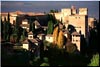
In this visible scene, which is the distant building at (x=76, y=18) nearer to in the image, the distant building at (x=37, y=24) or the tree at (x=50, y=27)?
the tree at (x=50, y=27)

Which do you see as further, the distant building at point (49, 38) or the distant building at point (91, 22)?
the distant building at point (91, 22)

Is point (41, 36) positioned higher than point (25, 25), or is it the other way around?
point (25, 25)

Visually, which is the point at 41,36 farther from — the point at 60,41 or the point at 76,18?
the point at 76,18

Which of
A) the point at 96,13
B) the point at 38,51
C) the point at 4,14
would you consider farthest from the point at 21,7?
the point at 96,13

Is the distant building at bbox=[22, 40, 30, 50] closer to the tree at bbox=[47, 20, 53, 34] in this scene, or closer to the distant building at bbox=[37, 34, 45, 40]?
the distant building at bbox=[37, 34, 45, 40]

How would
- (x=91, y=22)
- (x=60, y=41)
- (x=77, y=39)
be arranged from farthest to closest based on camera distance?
(x=91, y=22) → (x=77, y=39) → (x=60, y=41)

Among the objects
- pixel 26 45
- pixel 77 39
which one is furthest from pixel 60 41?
pixel 26 45

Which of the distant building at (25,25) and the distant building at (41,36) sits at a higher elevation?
the distant building at (25,25)

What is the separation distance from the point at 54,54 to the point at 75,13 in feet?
2.47

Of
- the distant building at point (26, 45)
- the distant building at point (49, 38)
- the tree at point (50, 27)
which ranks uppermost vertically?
the tree at point (50, 27)

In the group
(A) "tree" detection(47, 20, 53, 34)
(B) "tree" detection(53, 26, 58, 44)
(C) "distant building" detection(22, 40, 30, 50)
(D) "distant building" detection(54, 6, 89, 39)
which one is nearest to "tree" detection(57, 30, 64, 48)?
(B) "tree" detection(53, 26, 58, 44)

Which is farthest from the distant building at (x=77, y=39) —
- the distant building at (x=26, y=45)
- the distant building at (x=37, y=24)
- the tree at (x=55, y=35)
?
the distant building at (x=26, y=45)

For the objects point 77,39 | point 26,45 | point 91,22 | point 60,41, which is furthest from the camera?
point 91,22

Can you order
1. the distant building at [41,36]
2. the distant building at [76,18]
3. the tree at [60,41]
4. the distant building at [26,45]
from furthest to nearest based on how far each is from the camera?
the distant building at [76,18]
the distant building at [41,36]
the tree at [60,41]
the distant building at [26,45]
